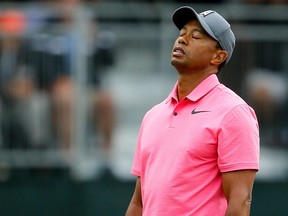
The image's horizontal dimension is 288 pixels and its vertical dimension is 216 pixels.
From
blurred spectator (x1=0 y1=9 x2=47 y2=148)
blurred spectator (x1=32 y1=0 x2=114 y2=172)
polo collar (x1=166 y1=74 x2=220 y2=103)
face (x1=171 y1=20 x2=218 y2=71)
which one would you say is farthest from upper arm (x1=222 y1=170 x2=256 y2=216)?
blurred spectator (x1=0 y1=9 x2=47 y2=148)

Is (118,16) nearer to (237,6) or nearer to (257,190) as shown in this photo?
(237,6)

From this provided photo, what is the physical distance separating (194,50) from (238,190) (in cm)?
75

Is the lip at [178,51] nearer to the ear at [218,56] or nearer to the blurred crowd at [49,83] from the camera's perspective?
the ear at [218,56]

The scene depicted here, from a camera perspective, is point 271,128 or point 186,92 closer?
point 186,92

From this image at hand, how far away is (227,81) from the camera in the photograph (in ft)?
32.3

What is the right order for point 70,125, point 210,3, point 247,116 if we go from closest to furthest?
point 247,116, point 70,125, point 210,3

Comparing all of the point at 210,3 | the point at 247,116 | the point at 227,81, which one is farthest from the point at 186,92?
the point at 210,3

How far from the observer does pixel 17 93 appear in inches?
381

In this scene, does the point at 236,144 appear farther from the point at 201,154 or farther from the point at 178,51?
the point at 178,51

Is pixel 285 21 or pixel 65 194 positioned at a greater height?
pixel 285 21

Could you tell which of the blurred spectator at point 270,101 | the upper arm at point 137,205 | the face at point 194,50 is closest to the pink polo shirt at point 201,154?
the face at point 194,50

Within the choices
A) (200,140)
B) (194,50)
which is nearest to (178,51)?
(194,50)

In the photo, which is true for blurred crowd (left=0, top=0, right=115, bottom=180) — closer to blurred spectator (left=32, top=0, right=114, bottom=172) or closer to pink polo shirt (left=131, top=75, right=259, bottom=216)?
blurred spectator (left=32, top=0, right=114, bottom=172)

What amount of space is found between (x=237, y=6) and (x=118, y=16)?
1.22 m
